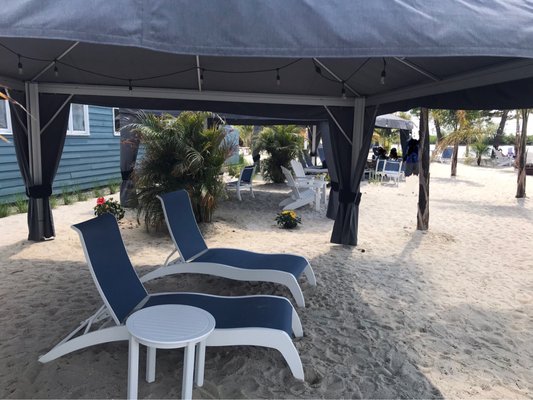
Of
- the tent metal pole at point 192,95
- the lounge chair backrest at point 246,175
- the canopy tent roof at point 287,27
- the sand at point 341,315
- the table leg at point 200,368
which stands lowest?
the sand at point 341,315

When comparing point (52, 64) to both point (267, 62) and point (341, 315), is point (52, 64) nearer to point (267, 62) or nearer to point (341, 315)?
point (267, 62)

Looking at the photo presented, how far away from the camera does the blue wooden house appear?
8406 millimetres

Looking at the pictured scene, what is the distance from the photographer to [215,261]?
421cm

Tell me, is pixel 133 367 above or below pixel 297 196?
below

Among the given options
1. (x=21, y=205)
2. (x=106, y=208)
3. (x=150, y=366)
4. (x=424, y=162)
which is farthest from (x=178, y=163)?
(x=150, y=366)

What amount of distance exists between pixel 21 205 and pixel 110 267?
6293mm

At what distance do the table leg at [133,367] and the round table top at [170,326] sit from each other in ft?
0.29

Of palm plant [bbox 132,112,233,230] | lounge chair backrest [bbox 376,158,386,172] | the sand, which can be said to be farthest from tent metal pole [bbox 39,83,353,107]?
lounge chair backrest [bbox 376,158,386,172]

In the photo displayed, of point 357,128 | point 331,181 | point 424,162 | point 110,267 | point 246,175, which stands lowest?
point 110,267

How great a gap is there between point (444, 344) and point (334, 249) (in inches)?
108

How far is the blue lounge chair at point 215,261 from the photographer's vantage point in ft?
12.8

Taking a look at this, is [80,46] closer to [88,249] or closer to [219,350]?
[88,249]

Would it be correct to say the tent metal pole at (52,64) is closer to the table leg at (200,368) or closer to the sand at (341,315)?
the sand at (341,315)

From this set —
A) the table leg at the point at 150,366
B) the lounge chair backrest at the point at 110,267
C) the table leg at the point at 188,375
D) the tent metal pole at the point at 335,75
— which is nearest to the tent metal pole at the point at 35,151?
the lounge chair backrest at the point at 110,267
